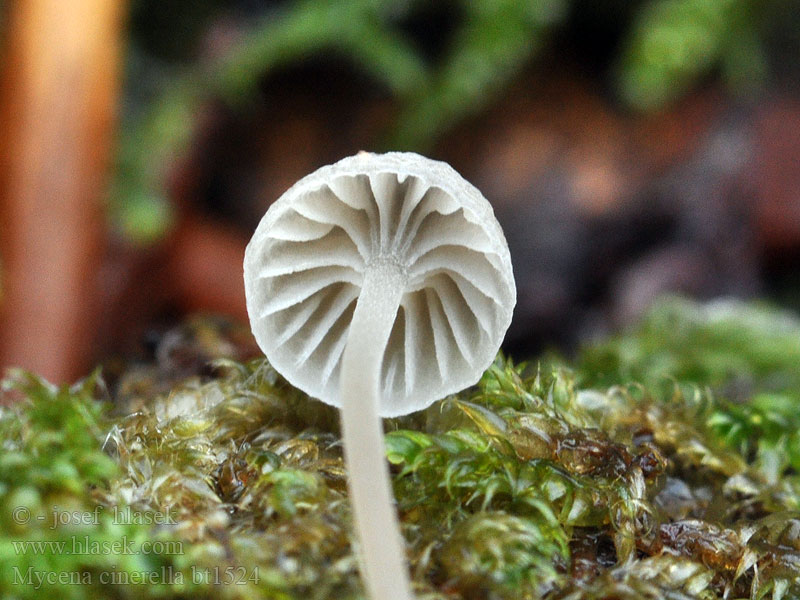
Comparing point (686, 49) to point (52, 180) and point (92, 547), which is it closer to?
point (52, 180)

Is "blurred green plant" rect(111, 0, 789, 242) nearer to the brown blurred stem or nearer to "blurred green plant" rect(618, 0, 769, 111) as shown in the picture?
"blurred green plant" rect(618, 0, 769, 111)

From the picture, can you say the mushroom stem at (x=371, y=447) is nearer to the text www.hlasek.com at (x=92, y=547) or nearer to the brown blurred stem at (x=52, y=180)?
the text www.hlasek.com at (x=92, y=547)

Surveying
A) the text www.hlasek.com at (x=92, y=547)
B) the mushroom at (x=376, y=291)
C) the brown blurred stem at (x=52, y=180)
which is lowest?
the text www.hlasek.com at (x=92, y=547)

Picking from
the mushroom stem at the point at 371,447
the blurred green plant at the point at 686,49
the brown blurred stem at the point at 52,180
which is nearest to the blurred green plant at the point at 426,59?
the blurred green plant at the point at 686,49

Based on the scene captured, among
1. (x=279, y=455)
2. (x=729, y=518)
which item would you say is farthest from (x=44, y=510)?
(x=729, y=518)

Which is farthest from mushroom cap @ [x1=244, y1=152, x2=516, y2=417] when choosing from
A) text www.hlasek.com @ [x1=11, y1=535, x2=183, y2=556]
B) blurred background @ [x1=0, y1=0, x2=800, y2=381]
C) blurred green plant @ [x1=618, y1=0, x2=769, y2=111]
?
blurred green plant @ [x1=618, y1=0, x2=769, y2=111]

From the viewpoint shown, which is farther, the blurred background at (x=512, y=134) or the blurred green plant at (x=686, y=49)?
the blurred background at (x=512, y=134)
